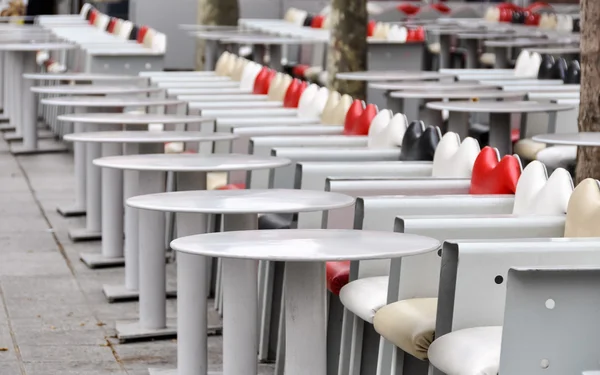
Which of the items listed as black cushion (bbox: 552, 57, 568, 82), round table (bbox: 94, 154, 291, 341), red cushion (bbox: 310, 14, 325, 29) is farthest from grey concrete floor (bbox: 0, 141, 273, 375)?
red cushion (bbox: 310, 14, 325, 29)

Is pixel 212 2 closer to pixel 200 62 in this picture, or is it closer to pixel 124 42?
pixel 200 62

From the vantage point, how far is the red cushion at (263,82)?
9.98 metres

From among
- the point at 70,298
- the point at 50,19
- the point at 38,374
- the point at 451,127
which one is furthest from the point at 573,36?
the point at 38,374

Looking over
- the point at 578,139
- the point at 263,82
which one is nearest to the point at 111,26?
the point at 263,82

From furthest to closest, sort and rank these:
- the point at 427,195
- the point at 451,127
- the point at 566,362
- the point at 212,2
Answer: the point at 212,2
the point at 451,127
the point at 427,195
the point at 566,362

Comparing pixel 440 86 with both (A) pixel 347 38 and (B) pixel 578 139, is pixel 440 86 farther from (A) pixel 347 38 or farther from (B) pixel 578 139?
(B) pixel 578 139

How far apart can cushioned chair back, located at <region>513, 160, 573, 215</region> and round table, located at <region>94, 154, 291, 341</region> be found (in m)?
1.11

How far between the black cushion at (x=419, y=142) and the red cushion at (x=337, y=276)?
1.25 m

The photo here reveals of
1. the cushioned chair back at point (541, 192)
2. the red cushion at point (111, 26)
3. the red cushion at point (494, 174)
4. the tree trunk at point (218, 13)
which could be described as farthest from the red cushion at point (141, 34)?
the cushioned chair back at point (541, 192)

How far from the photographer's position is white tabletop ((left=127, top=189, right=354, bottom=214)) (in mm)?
4434

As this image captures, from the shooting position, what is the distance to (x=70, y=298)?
6996mm

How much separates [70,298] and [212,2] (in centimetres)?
1112

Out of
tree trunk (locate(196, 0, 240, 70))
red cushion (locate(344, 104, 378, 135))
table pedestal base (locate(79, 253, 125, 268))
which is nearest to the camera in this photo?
red cushion (locate(344, 104, 378, 135))

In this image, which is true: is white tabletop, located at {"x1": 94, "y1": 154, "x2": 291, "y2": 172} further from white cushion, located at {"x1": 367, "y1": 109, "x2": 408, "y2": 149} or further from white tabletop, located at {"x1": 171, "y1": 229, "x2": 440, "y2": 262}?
white tabletop, located at {"x1": 171, "y1": 229, "x2": 440, "y2": 262}
